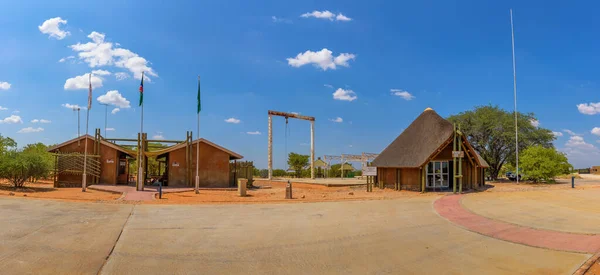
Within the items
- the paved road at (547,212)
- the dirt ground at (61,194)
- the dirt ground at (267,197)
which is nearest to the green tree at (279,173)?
the dirt ground at (267,197)

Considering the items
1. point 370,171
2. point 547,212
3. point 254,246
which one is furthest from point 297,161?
point 254,246

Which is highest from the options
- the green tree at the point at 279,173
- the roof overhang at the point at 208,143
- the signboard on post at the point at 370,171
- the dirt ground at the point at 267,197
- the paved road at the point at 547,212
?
the roof overhang at the point at 208,143

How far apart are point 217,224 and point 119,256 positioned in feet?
13.9

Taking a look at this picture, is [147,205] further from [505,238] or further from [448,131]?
[448,131]

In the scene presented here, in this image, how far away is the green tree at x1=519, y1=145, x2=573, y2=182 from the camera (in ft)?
106

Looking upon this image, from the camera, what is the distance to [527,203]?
17.8 metres

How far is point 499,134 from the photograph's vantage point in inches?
1526

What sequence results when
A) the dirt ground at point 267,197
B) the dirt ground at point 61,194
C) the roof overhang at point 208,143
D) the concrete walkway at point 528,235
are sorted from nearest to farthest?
the concrete walkway at point 528,235
the dirt ground at point 61,194
the dirt ground at point 267,197
the roof overhang at point 208,143

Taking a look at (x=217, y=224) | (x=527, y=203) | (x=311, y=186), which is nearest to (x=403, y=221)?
(x=217, y=224)

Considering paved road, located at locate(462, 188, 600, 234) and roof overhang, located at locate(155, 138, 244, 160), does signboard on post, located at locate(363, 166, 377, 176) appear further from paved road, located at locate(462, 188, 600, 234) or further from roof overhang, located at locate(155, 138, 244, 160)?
roof overhang, located at locate(155, 138, 244, 160)

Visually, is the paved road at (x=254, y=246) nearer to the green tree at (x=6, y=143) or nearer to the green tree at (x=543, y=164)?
the green tree at (x=6, y=143)

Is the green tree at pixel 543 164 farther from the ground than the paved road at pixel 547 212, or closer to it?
farther from the ground

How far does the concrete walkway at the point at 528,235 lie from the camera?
9242mm

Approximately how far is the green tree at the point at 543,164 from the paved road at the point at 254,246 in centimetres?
2454
